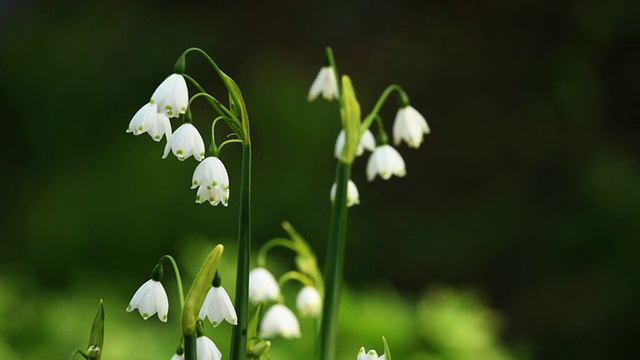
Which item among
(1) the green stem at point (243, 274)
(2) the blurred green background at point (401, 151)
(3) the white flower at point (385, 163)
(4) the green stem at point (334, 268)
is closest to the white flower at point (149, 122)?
(1) the green stem at point (243, 274)

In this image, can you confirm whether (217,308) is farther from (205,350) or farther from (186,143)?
(186,143)

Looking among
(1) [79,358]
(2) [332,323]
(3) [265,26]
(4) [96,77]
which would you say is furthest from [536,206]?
(2) [332,323]

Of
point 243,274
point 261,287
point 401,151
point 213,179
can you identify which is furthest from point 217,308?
point 401,151

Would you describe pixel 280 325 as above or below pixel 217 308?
above

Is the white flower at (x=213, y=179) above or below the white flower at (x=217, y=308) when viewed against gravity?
above

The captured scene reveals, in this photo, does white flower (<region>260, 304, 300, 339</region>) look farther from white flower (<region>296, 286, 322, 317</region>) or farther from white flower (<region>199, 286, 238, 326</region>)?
white flower (<region>199, 286, 238, 326</region>)

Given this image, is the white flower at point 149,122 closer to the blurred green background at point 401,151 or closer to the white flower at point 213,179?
the white flower at point 213,179
